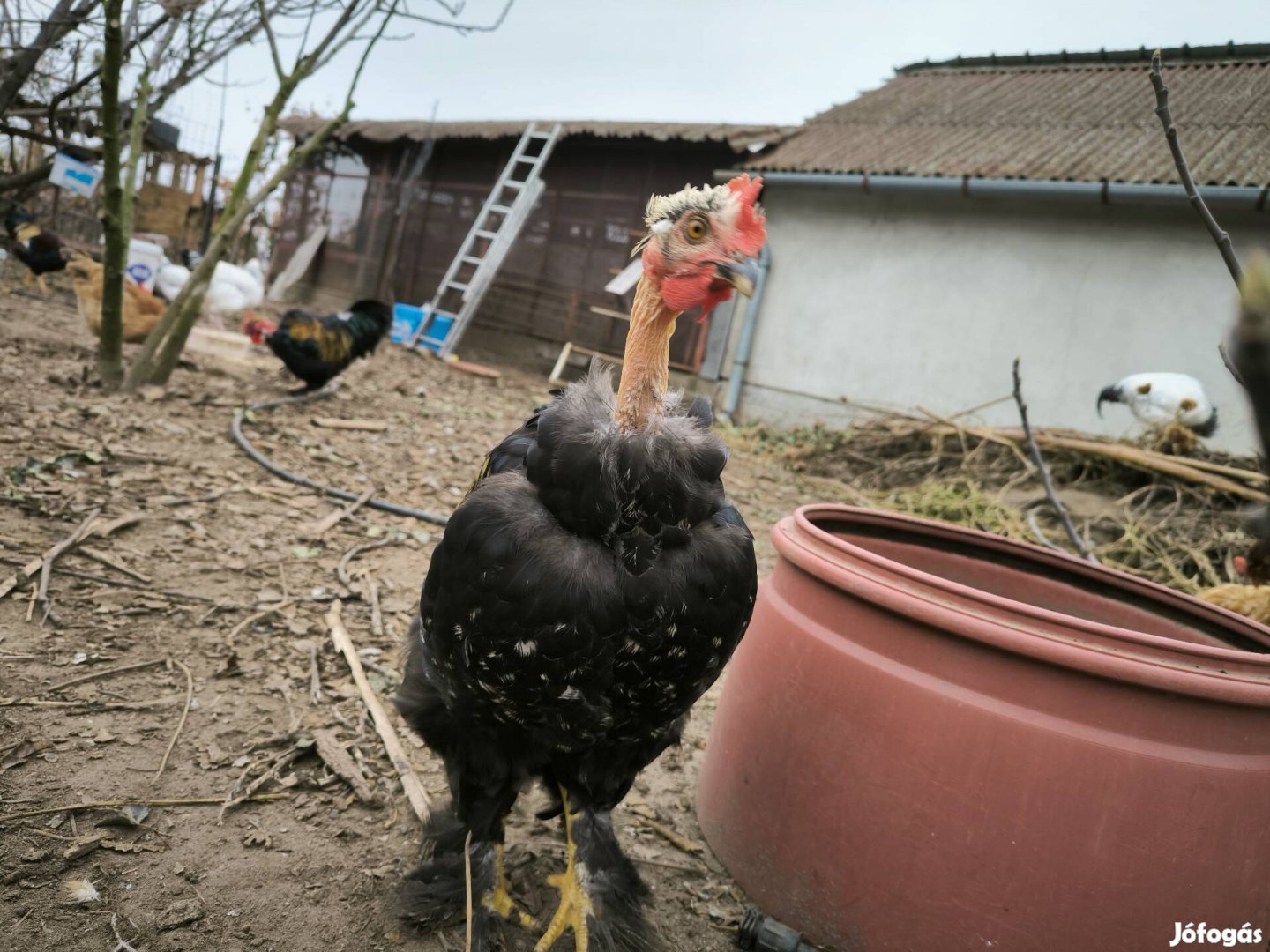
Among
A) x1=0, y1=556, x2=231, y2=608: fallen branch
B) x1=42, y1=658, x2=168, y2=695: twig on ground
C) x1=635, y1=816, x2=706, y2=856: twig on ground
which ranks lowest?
x1=635, y1=816, x2=706, y2=856: twig on ground

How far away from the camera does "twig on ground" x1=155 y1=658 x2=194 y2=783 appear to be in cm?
251

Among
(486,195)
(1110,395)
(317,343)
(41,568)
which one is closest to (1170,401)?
(1110,395)

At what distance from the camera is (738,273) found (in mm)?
1878

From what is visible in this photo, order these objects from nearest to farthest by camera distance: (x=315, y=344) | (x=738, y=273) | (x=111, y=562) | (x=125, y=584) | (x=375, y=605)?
(x=738, y=273)
(x=125, y=584)
(x=111, y=562)
(x=375, y=605)
(x=315, y=344)

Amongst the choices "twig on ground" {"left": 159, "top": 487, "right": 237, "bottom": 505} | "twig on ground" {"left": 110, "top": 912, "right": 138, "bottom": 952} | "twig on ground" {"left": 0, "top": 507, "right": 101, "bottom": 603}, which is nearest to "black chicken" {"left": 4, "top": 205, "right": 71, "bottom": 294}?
"twig on ground" {"left": 159, "top": 487, "right": 237, "bottom": 505}

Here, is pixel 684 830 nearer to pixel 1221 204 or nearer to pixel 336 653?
pixel 336 653

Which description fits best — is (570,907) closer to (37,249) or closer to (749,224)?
(749,224)

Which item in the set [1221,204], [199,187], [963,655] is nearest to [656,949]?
[963,655]

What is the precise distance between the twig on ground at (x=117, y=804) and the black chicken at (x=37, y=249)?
9753 mm

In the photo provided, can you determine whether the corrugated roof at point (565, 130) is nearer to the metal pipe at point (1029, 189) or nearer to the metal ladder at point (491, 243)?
the metal ladder at point (491, 243)

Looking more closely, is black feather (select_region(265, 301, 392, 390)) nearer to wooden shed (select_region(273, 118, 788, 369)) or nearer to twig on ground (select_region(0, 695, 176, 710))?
wooden shed (select_region(273, 118, 788, 369))

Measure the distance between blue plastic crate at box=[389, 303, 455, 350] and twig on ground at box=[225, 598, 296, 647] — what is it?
8.69 m

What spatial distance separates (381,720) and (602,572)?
1606 millimetres

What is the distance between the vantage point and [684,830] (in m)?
2.76
